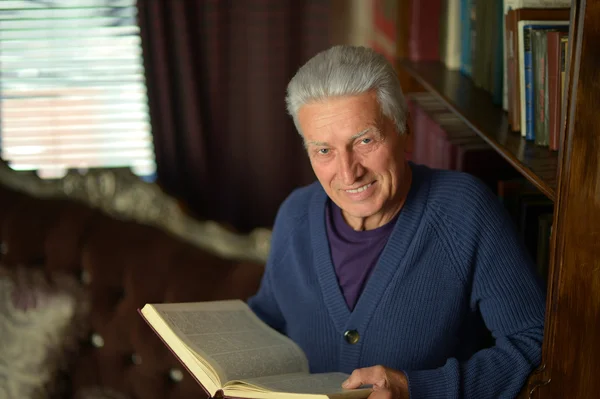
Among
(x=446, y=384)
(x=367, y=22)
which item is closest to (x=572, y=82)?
(x=446, y=384)

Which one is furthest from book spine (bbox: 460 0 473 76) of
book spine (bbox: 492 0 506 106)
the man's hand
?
the man's hand

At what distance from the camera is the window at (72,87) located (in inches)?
91.4

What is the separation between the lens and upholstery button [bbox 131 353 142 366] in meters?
2.08

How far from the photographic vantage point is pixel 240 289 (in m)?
1.99

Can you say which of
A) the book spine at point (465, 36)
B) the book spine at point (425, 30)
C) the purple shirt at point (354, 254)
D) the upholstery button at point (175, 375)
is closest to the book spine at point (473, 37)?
the book spine at point (465, 36)

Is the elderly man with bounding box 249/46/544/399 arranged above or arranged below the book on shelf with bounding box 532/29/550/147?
below

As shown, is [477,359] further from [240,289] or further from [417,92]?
[417,92]

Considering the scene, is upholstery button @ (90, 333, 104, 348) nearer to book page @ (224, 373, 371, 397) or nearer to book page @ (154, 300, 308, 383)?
book page @ (154, 300, 308, 383)

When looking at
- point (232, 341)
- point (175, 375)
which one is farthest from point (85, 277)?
point (232, 341)

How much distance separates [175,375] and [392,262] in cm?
91

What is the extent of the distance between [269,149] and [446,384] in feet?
4.04

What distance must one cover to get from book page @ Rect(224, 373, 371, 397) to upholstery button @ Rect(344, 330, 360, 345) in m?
0.14

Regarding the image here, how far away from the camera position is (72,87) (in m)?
2.40

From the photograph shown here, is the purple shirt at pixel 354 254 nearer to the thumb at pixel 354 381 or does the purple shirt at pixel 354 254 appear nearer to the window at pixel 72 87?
the thumb at pixel 354 381
